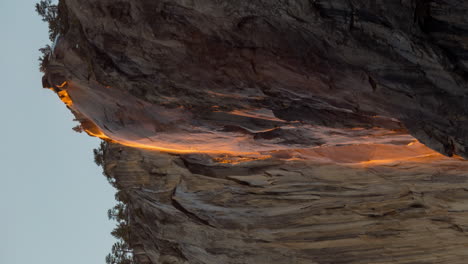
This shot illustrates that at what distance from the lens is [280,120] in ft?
29.2

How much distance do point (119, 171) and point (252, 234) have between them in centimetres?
557

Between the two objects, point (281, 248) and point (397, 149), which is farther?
point (281, 248)

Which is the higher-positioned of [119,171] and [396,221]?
[119,171]

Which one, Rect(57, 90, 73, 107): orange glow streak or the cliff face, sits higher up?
Rect(57, 90, 73, 107): orange glow streak

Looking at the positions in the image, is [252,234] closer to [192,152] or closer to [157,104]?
[192,152]

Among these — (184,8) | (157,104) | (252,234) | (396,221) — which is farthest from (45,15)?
(396,221)

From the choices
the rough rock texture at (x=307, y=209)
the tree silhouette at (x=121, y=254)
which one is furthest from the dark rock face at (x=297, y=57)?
the tree silhouette at (x=121, y=254)

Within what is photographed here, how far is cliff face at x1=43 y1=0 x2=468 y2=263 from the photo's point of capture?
6.53m

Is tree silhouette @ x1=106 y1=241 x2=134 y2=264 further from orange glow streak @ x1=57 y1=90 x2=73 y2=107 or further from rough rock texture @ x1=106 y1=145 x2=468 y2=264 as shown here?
orange glow streak @ x1=57 y1=90 x2=73 y2=107

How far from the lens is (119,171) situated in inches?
613

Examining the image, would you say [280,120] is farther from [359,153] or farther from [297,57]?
[359,153]

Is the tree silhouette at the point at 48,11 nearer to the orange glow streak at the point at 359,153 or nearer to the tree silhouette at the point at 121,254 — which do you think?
the orange glow streak at the point at 359,153

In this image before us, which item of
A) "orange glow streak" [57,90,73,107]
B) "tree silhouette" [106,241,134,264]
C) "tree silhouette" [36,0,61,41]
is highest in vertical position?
"tree silhouette" [36,0,61,41]

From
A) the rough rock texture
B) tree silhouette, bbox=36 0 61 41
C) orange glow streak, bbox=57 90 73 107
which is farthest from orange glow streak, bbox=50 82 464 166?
tree silhouette, bbox=36 0 61 41
